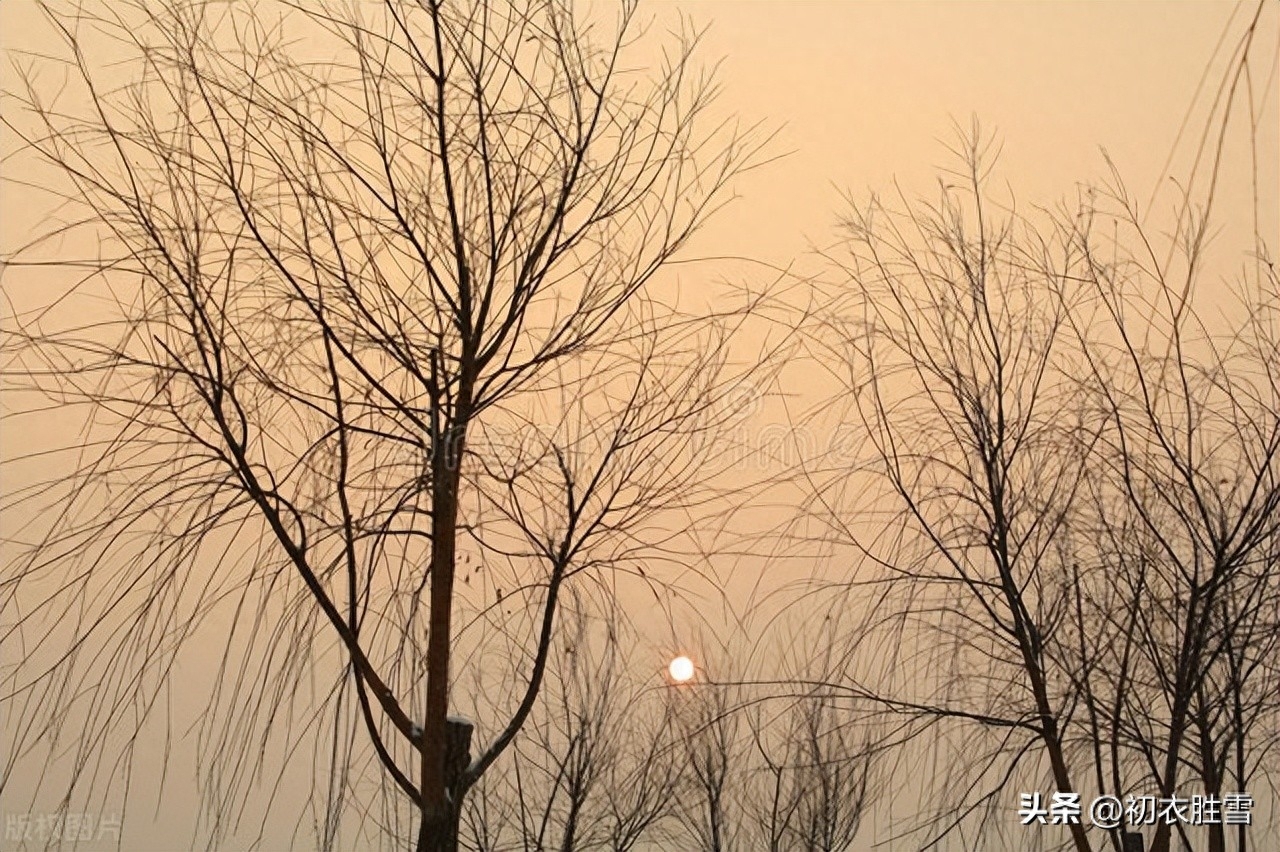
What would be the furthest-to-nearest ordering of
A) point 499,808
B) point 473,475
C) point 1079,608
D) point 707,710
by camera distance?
point 499,808 < point 707,710 < point 1079,608 < point 473,475

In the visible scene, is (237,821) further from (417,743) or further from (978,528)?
(978,528)

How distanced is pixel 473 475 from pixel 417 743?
0.51 meters

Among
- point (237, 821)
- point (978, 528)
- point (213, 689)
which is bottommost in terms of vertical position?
point (237, 821)

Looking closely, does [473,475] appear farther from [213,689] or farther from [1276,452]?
[1276,452]

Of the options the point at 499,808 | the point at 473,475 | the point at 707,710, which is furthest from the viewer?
the point at 499,808

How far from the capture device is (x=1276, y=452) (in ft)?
12.2

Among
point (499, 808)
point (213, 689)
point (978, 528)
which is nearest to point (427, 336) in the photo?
point (213, 689)

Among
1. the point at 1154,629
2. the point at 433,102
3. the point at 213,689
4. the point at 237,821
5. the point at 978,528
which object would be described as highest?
the point at 433,102

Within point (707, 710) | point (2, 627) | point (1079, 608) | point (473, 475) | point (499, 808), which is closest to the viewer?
point (2, 627)

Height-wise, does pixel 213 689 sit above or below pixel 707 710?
below

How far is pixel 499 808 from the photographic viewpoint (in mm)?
8516

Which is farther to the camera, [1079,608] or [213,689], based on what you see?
[1079,608]

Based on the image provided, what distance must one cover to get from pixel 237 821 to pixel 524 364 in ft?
3.17

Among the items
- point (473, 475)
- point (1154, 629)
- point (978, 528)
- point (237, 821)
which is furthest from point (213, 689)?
point (1154, 629)
